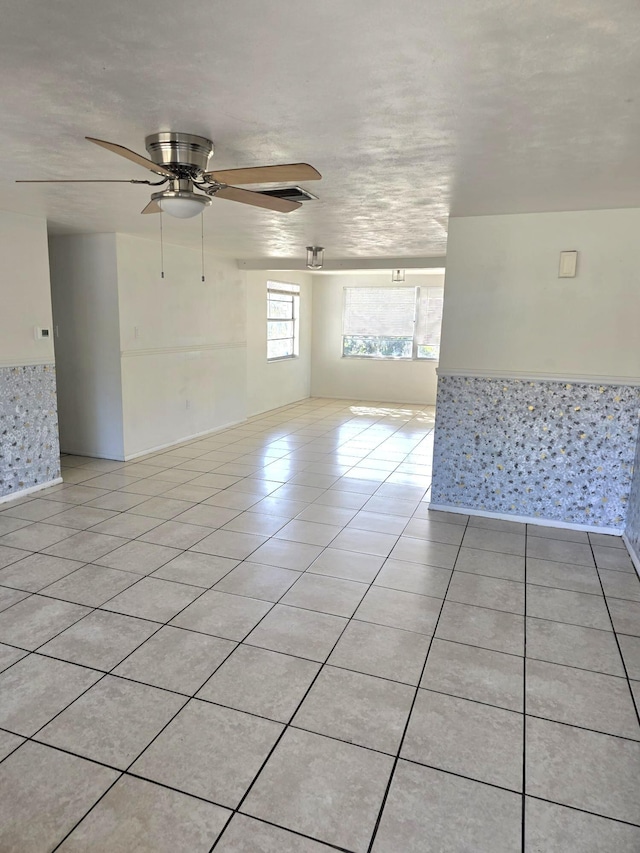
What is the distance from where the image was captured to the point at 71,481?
14.7 feet

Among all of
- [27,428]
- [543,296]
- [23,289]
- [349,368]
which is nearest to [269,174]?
[543,296]

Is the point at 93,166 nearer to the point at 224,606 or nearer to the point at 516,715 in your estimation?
the point at 224,606

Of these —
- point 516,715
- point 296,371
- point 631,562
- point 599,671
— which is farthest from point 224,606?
point 296,371

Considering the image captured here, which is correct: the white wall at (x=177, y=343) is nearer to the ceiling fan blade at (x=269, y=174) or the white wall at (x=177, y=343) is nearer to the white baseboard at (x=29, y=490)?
the white baseboard at (x=29, y=490)

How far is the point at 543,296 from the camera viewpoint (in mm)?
3559

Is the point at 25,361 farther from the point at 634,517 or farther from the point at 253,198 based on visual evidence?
the point at 634,517

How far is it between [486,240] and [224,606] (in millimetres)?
2790

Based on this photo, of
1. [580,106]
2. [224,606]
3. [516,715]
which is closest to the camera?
[580,106]

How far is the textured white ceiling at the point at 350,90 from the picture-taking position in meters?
1.32

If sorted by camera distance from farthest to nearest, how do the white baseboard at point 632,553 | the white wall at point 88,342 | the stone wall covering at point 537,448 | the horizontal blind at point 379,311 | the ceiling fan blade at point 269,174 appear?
the horizontal blind at point 379,311
the white wall at point 88,342
the stone wall covering at point 537,448
the white baseboard at point 632,553
the ceiling fan blade at point 269,174

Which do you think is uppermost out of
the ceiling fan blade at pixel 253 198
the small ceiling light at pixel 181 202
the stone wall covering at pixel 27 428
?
the ceiling fan blade at pixel 253 198

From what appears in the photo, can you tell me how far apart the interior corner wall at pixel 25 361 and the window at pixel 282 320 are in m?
3.97

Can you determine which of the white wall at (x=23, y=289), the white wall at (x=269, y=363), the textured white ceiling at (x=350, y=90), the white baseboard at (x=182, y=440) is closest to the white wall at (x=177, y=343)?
the white baseboard at (x=182, y=440)

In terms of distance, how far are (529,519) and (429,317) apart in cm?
545
